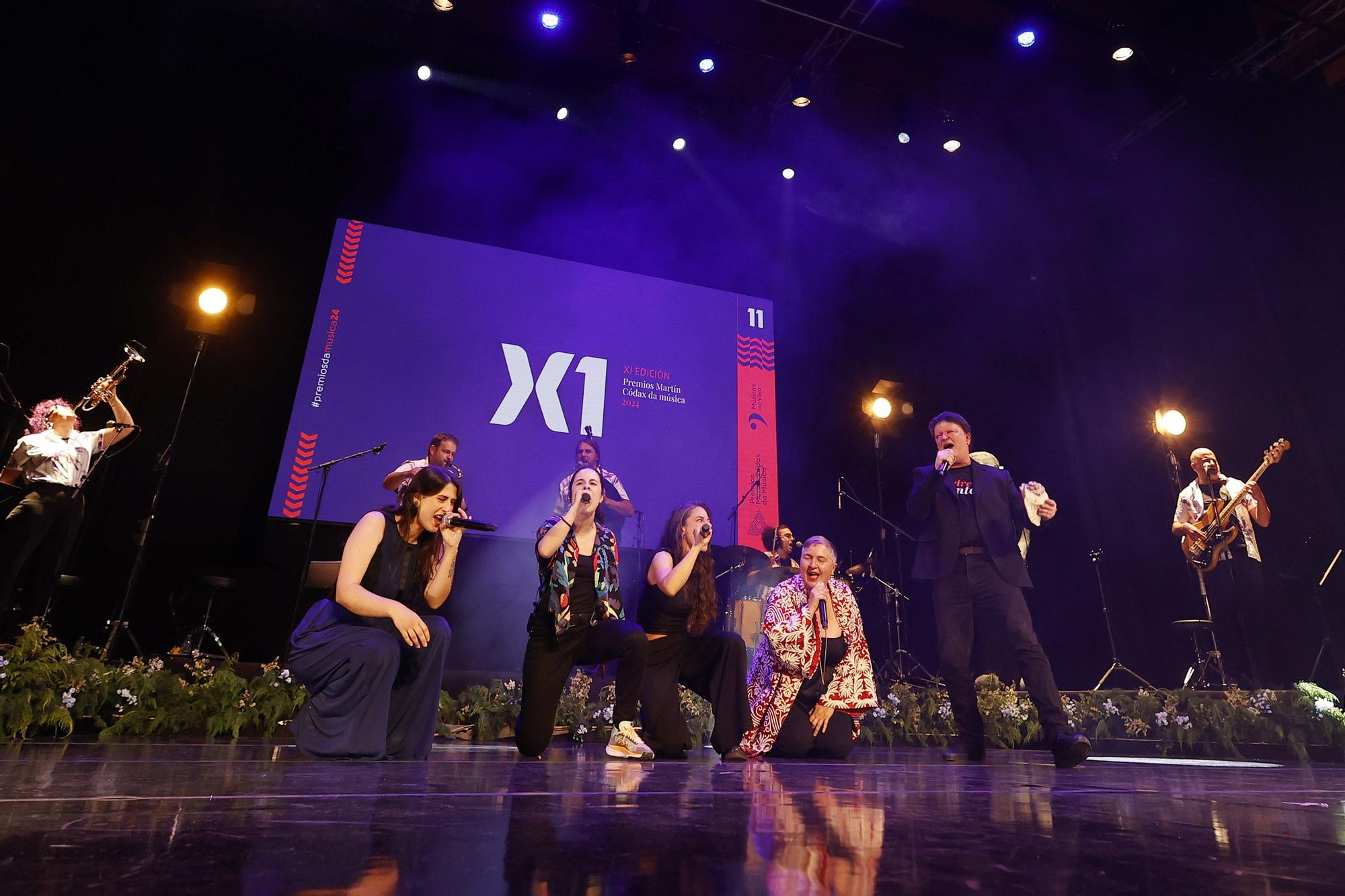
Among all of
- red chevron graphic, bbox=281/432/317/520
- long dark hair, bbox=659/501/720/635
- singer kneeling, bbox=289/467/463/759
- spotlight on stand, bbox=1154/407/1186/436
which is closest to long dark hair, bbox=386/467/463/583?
singer kneeling, bbox=289/467/463/759

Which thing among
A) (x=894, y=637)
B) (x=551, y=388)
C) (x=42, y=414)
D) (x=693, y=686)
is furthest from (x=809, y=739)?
(x=42, y=414)

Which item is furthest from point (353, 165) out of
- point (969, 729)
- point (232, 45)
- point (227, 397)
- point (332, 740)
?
point (969, 729)

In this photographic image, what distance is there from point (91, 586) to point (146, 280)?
2.47 meters

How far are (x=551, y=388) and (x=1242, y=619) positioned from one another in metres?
6.27

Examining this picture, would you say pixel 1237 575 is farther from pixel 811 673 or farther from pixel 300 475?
pixel 300 475

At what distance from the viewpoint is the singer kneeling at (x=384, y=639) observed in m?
2.43

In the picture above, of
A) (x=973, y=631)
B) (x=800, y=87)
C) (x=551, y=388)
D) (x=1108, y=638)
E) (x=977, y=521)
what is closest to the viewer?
(x=973, y=631)

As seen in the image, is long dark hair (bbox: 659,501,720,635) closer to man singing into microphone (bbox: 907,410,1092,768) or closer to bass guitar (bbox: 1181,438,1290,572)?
man singing into microphone (bbox: 907,410,1092,768)

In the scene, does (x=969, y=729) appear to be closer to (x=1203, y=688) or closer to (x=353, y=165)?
(x=1203, y=688)

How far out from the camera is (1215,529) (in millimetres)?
6164

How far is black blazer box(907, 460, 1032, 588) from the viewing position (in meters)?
3.56

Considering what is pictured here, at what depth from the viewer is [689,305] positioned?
7109mm

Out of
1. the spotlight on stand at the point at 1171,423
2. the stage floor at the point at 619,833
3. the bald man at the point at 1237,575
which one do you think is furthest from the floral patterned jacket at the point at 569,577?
the spotlight on stand at the point at 1171,423

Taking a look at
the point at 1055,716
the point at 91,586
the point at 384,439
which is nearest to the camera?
the point at 1055,716
